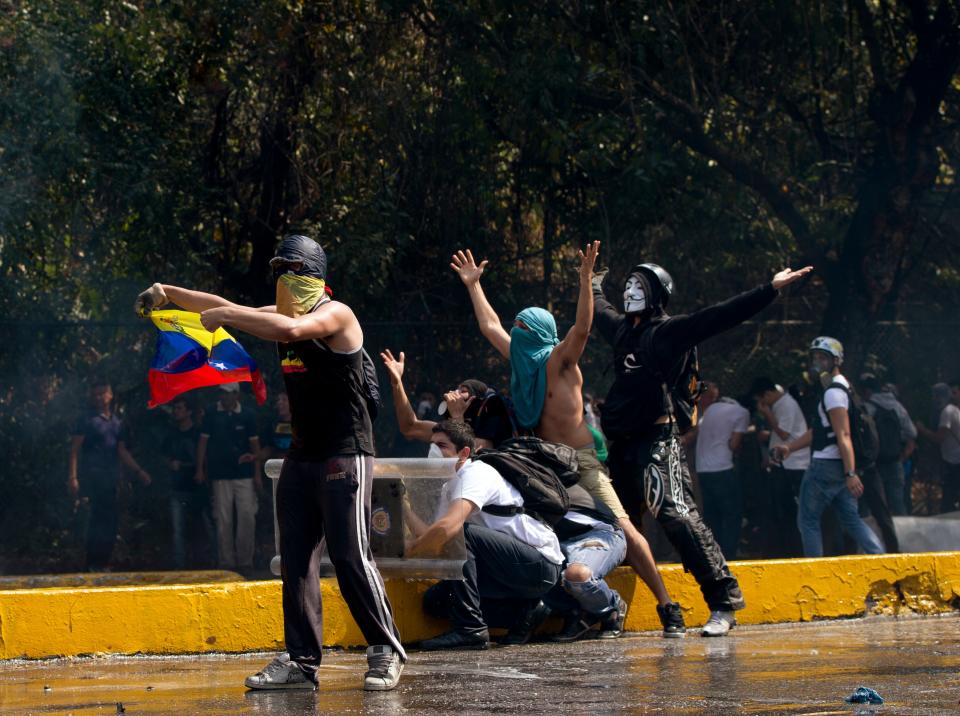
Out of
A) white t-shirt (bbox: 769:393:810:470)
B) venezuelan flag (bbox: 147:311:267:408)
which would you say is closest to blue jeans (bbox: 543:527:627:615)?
venezuelan flag (bbox: 147:311:267:408)

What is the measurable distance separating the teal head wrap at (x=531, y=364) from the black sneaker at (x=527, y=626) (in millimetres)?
974

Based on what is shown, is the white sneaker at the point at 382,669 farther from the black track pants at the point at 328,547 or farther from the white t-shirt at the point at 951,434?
the white t-shirt at the point at 951,434

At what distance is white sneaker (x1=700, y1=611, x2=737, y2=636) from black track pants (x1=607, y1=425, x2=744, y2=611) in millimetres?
38

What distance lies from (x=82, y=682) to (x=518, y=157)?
10194mm

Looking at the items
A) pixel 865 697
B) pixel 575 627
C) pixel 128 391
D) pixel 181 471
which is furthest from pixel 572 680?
pixel 128 391

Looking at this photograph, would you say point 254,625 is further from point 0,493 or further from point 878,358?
point 878,358

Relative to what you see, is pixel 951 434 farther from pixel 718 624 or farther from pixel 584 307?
pixel 584 307

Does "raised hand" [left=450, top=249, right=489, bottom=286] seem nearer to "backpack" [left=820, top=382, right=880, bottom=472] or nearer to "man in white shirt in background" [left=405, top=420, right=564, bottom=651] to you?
"man in white shirt in background" [left=405, top=420, right=564, bottom=651]

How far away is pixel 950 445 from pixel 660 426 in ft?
25.7

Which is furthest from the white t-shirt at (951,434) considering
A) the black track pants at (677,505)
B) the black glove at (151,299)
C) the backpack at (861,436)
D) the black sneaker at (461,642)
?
the black glove at (151,299)

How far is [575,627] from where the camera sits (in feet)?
26.2

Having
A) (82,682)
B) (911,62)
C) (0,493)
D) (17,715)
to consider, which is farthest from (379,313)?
(17,715)

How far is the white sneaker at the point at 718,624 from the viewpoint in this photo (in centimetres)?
790

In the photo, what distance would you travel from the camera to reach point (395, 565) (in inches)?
293
